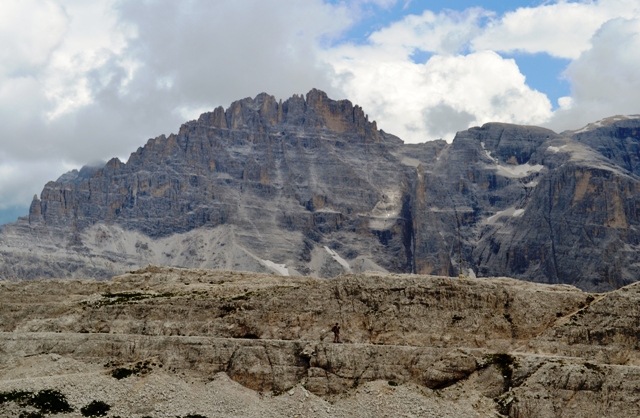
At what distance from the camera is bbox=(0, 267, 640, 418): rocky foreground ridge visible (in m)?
67.5

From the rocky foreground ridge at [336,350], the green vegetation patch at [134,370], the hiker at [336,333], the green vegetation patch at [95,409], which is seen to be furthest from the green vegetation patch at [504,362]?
the green vegetation patch at [95,409]

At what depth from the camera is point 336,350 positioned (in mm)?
73062

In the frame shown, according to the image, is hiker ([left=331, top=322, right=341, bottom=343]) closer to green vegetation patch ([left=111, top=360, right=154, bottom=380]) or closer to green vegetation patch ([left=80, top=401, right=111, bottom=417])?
green vegetation patch ([left=111, top=360, right=154, bottom=380])

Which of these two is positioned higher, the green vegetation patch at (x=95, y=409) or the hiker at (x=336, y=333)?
the hiker at (x=336, y=333)

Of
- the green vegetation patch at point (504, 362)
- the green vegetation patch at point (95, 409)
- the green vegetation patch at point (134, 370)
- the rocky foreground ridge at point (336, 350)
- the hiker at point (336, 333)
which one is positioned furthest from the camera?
the hiker at point (336, 333)

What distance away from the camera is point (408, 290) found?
8056cm

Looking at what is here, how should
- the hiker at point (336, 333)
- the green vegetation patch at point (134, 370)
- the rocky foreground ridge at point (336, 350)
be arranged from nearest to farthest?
the rocky foreground ridge at point (336, 350), the green vegetation patch at point (134, 370), the hiker at point (336, 333)

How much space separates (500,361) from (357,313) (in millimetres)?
14423

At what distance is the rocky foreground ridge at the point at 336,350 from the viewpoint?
67500 millimetres

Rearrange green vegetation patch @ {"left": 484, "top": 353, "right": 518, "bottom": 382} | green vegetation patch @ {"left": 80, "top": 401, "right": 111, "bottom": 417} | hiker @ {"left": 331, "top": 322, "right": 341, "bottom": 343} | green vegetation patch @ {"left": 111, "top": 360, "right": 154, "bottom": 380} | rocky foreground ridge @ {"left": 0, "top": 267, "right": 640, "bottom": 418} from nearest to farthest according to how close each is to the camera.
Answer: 1. green vegetation patch @ {"left": 80, "top": 401, "right": 111, "bottom": 417}
2. rocky foreground ridge @ {"left": 0, "top": 267, "right": 640, "bottom": 418}
3. green vegetation patch @ {"left": 484, "top": 353, "right": 518, "bottom": 382}
4. green vegetation patch @ {"left": 111, "top": 360, "right": 154, "bottom": 380}
5. hiker @ {"left": 331, "top": 322, "right": 341, "bottom": 343}

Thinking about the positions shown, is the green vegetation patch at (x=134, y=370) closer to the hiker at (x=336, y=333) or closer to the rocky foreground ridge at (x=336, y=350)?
the rocky foreground ridge at (x=336, y=350)

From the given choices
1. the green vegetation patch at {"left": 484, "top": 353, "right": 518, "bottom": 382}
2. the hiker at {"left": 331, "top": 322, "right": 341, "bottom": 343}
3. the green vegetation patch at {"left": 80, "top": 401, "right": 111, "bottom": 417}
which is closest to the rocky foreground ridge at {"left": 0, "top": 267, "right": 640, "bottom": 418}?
the green vegetation patch at {"left": 484, "top": 353, "right": 518, "bottom": 382}

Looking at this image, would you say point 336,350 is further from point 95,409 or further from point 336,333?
point 95,409

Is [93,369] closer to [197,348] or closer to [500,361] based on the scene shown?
[197,348]
